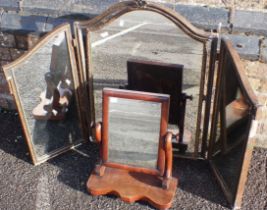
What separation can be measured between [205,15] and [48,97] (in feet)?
3.60

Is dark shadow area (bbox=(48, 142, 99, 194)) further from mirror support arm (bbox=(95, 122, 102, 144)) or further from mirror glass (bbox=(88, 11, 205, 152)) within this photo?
mirror glass (bbox=(88, 11, 205, 152))

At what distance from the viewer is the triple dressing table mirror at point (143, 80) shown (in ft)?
7.57

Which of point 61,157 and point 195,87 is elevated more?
point 195,87

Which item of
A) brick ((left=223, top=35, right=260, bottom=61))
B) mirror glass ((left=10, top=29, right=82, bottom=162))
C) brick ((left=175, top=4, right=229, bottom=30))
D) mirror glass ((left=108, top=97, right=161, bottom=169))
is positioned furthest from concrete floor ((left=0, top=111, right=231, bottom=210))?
brick ((left=175, top=4, right=229, bottom=30))

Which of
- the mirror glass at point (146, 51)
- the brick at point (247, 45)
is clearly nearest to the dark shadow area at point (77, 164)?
the mirror glass at point (146, 51)

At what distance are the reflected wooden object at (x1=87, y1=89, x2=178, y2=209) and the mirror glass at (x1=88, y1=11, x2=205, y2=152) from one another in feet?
0.82

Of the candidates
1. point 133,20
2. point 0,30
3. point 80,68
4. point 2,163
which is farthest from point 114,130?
point 0,30

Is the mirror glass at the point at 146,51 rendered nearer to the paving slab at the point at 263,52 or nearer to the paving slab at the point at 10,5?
the paving slab at the point at 263,52

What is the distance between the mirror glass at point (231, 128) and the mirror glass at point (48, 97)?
0.93m

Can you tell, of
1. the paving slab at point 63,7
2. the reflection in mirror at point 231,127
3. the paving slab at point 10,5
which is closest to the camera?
the reflection in mirror at point 231,127

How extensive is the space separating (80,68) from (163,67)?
529 millimetres

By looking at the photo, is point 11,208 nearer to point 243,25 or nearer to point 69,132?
point 69,132

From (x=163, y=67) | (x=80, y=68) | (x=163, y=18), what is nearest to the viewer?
(x=163, y=18)

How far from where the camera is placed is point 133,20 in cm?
238
